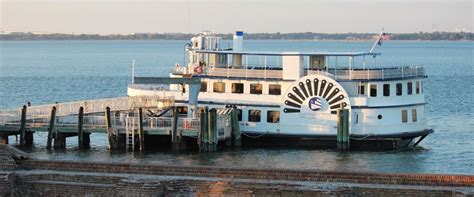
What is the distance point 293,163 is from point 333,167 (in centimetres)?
195

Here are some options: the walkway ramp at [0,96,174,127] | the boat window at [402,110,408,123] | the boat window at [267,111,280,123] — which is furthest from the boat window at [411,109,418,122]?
the walkway ramp at [0,96,174,127]

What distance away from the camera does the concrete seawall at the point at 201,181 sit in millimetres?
30219

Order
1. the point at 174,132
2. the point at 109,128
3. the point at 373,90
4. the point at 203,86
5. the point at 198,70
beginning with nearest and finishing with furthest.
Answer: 1. the point at 174,132
2. the point at 109,128
3. the point at 373,90
4. the point at 203,86
5. the point at 198,70

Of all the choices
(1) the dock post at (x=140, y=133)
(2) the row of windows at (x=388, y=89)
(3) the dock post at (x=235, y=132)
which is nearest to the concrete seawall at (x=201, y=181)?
(1) the dock post at (x=140, y=133)

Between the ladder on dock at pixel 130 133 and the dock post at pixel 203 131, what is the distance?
3.10 meters

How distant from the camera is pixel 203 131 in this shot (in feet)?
162

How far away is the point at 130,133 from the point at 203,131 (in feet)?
11.1

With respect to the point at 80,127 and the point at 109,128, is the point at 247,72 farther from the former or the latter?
the point at 80,127

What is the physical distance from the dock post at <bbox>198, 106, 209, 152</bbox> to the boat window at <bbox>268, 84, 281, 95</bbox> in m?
4.25

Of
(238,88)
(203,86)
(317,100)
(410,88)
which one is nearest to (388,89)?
(410,88)

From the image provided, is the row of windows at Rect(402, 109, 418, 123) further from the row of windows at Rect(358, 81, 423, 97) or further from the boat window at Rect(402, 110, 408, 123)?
the row of windows at Rect(358, 81, 423, 97)

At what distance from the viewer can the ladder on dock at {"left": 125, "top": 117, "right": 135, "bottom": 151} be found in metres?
49.6

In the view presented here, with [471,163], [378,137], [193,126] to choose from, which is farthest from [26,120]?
[471,163]

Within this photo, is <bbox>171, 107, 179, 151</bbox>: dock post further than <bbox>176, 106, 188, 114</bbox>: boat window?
No
